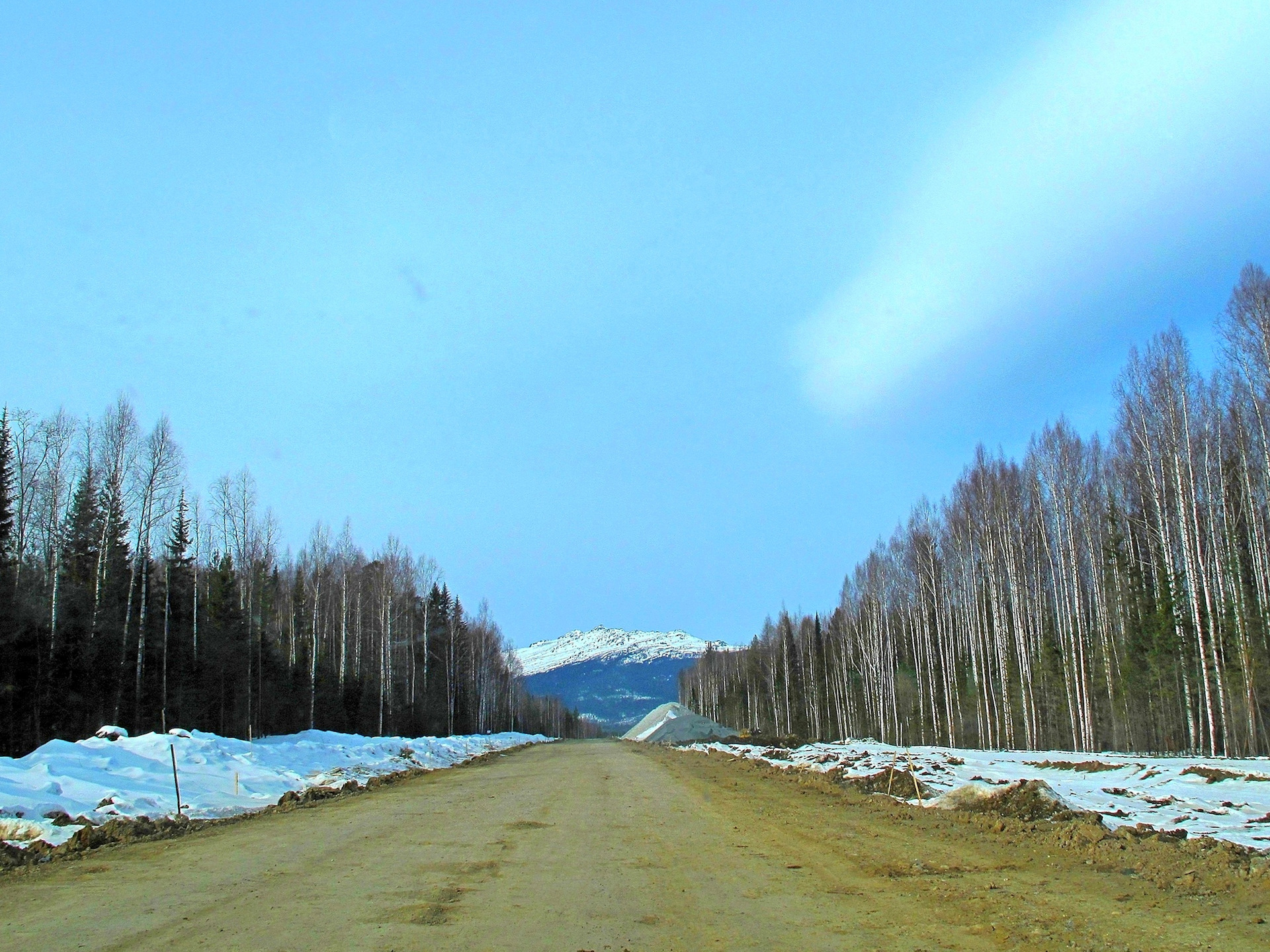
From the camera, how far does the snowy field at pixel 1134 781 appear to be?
1027 centimetres

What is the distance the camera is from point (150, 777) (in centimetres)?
A: 1584

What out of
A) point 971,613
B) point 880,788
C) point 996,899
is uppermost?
point 971,613

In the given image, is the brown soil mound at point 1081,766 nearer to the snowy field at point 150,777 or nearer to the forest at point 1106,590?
the forest at point 1106,590

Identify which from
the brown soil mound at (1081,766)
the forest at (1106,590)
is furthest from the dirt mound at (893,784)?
the forest at (1106,590)

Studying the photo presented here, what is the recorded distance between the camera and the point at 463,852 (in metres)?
9.25

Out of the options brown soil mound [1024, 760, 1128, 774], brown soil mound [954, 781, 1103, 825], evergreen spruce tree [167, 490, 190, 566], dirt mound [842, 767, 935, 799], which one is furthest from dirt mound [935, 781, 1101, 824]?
evergreen spruce tree [167, 490, 190, 566]

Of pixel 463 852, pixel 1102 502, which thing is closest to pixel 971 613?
pixel 1102 502

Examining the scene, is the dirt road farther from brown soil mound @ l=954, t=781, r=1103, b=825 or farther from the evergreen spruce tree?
the evergreen spruce tree

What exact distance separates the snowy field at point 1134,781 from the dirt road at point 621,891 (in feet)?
6.71

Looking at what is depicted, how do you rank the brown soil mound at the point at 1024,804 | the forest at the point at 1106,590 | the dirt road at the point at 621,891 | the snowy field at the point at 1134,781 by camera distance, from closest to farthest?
the dirt road at the point at 621,891 < the snowy field at the point at 1134,781 < the brown soil mound at the point at 1024,804 < the forest at the point at 1106,590

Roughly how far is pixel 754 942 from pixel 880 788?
41.5ft

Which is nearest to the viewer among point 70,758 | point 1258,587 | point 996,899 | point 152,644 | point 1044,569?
point 996,899

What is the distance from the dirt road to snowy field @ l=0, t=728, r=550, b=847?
2.17 metres

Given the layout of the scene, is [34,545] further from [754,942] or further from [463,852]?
[754,942]
